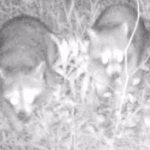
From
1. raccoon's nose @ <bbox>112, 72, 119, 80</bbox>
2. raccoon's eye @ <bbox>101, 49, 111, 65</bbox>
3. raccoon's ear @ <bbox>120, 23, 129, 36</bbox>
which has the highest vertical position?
raccoon's ear @ <bbox>120, 23, 129, 36</bbox>

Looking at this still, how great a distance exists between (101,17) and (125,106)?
4.94 feet

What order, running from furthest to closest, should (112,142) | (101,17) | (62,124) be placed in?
(101,17) → (62,124) → (112,142)

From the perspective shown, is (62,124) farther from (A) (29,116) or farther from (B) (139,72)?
(B) (139,72)

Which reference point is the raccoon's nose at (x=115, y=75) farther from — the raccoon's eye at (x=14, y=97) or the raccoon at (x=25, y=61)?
the raccoon's eye at (x=14, y=97)

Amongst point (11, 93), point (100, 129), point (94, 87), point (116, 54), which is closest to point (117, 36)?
point (116, 54)

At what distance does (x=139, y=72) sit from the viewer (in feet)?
21.1

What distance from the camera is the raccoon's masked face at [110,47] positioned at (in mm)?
5934

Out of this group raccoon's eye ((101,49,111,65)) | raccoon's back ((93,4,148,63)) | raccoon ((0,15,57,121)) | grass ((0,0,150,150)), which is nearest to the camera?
grass ((0,0,150,150))

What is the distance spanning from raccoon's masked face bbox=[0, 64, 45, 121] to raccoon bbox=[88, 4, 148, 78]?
3.09 ft

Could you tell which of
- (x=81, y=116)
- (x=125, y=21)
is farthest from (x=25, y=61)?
(x=125, y=21)

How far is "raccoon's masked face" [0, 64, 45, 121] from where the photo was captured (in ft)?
19.0

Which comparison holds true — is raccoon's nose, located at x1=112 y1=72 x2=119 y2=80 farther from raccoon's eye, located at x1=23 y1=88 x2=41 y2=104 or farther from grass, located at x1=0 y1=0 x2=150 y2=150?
raccoon's eye, located at x1=23 y1=88 x2=41 y2=104

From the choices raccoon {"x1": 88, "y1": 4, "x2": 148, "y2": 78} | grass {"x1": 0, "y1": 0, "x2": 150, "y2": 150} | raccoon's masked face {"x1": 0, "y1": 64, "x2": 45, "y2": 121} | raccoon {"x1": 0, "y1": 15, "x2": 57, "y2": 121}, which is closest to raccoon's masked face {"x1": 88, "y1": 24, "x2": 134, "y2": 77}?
raccoon {"x1": 88, "y1": 4, "x2": 148, "y2": 78}

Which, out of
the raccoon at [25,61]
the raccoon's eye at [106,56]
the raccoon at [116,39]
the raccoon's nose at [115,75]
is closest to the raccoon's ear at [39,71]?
the raccoon at [25,61]
